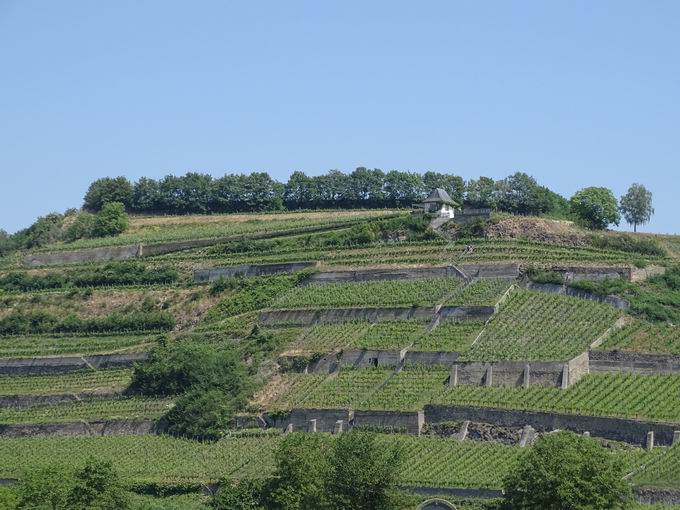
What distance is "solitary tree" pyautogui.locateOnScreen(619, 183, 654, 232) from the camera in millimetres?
118375

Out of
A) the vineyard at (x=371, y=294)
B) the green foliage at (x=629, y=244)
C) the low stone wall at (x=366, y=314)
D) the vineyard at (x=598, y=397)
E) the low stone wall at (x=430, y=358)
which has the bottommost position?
the vineyard at (x=598, y=397)

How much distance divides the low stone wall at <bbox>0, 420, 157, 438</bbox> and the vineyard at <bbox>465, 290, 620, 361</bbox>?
1741 centimetres

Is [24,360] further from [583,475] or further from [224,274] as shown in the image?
[583,475]

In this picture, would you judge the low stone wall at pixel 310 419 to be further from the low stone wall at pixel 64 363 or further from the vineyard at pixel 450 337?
the low stone wall at pixel 64 363

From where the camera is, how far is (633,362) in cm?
8631

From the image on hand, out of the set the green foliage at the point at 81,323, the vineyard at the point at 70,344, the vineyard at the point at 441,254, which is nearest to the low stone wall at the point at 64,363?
the vineyard at the point at 70,344

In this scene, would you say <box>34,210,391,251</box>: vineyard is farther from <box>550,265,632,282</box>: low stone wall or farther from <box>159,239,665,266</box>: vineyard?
<box>550,265,632,282</box>: low stone wall

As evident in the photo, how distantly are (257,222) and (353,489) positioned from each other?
52897 millimetres

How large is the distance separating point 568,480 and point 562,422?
11425 mm

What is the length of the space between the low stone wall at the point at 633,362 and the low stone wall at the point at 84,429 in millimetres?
22903

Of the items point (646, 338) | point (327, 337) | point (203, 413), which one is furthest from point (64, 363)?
point (646, 338)

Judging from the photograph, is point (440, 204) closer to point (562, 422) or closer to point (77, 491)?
point (562, 422)

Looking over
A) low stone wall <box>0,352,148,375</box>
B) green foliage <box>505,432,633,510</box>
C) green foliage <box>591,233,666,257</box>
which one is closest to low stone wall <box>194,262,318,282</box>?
low stone wall <box>0,352,148,375</box>

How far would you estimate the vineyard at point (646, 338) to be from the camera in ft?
286
